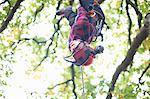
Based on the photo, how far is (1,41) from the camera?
788 cm

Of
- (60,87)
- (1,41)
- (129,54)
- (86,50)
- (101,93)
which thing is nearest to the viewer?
(86,50)

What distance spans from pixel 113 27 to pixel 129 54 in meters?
3.41

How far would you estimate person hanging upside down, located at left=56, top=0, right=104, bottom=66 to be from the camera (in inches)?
149

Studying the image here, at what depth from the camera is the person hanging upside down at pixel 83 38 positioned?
149 inches

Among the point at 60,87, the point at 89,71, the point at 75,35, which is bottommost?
the point at 75,35

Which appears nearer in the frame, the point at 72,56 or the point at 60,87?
the point at 72,56

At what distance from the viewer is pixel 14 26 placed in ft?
24.7

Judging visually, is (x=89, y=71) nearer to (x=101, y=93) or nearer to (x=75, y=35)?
(x=101, y=93)

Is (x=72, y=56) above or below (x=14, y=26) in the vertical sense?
below

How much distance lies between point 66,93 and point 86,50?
140 inches

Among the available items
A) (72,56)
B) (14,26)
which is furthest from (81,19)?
(14,26)

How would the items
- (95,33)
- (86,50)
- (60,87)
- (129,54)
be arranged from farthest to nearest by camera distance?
(60,87), (129,54), (95,33), (86,50)

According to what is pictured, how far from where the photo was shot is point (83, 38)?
3.96m

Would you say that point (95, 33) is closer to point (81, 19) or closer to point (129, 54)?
point (81, 19)
